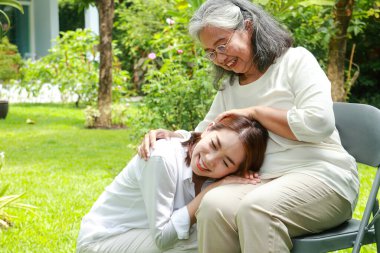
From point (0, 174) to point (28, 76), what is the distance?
808cm

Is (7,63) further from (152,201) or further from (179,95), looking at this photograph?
(152,201)

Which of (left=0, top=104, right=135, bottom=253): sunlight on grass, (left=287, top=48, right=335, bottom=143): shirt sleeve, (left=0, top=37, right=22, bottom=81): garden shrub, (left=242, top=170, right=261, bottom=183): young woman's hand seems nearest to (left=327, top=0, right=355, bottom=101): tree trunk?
(left=0, top=104, right=135, bottom=253): sunlight on grass

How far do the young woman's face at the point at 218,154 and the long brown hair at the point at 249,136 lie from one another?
0.02 meters

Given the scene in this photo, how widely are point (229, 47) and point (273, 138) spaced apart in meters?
0.42

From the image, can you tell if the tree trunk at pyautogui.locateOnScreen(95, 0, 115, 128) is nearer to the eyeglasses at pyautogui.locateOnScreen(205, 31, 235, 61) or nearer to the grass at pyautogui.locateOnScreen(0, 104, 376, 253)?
the grass at pyautogui.locateOnScreen(0, 104, 376, 253)

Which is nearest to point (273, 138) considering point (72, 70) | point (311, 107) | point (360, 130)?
point (311, 107)

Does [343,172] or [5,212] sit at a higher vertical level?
[343,172]

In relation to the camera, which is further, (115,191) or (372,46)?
(372,46)

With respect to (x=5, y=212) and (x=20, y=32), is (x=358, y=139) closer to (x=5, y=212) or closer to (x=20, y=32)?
(x=5, y=212)

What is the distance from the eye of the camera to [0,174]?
6.38m

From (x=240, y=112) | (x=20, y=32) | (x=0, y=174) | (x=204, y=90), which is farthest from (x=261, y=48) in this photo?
(x=20, y=32)

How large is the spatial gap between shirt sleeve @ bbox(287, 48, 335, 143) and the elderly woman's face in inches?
9.5

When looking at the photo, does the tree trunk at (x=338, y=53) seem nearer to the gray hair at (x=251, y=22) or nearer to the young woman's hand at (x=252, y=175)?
the gray hair at (x=251, y=22)

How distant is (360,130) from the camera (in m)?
2.92
